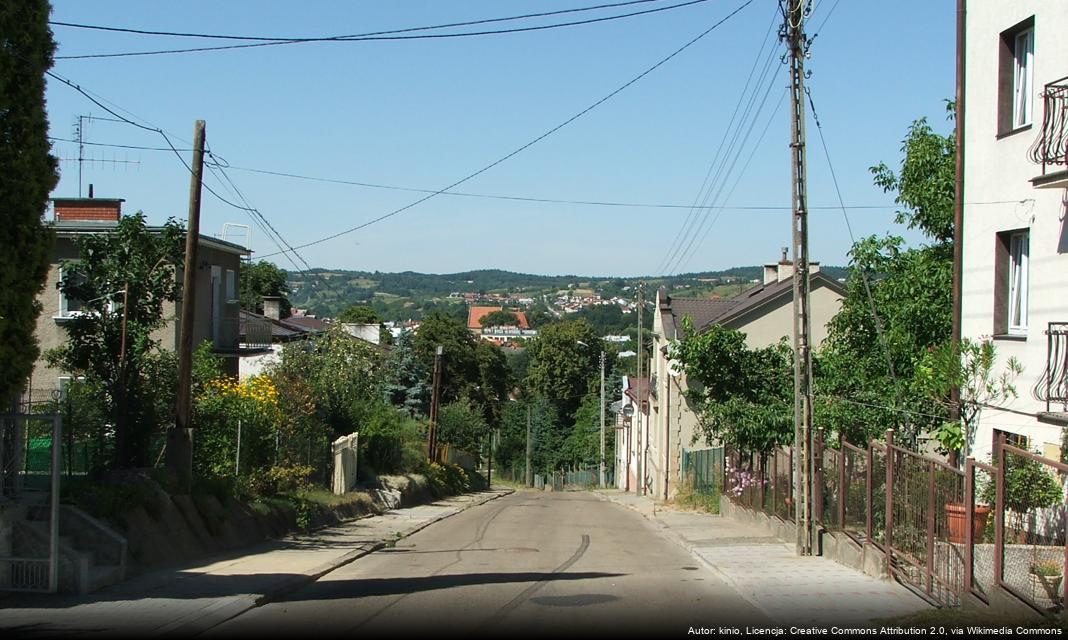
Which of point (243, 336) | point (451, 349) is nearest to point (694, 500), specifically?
point (243, 336)

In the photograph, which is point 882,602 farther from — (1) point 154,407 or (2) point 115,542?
(1) point 154,407

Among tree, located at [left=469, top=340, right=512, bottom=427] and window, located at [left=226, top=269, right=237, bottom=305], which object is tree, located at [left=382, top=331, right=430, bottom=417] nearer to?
tree, located at [left=469, top=340, right=512, bottom=427]

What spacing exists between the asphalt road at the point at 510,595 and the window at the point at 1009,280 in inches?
257

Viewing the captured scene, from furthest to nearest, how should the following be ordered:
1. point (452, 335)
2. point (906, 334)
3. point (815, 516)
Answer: point (452, 335) → point (906, 334) → point (815, 516)

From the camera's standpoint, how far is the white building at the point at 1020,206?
48.2 ft

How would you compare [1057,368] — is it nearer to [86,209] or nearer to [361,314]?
[86,209]

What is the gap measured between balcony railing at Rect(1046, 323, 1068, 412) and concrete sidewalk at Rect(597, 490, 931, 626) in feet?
12.9

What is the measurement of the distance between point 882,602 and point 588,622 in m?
3.64

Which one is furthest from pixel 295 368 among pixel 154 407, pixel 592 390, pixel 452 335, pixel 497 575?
pixel 592 390

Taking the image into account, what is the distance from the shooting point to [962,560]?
422 inches

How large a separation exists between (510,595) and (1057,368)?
8.71m

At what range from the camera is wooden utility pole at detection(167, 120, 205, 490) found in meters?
17.1

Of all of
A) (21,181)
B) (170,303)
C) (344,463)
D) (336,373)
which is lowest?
(344,463)

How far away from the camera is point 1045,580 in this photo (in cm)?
898
